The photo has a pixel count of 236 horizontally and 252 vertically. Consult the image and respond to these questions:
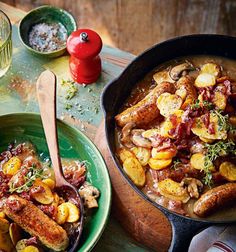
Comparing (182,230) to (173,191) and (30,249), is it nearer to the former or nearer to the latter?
(173,191)

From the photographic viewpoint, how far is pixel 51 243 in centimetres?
201

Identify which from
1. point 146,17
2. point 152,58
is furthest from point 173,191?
point 146,17

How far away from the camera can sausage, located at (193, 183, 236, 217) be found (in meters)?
2.09

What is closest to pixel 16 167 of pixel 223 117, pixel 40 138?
pixel 40 138

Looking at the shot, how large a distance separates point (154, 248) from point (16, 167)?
63cm

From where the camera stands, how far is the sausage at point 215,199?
2.09 metres

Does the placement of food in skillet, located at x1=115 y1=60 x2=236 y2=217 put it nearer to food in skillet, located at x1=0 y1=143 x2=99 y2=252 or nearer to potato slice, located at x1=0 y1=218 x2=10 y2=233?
food in skillet, located at x1=0 y1=143 x2=99 y2=252

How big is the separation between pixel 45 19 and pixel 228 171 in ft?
4.09

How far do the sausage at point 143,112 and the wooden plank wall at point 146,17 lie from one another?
4.47ft

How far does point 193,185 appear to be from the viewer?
2166mm

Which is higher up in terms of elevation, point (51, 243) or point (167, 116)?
point (167, 116)

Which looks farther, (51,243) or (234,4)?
(234,4)

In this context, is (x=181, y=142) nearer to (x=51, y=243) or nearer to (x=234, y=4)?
(x=51, y=243)

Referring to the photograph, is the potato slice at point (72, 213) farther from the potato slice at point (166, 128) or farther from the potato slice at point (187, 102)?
the potato slice at point (187, 102)
